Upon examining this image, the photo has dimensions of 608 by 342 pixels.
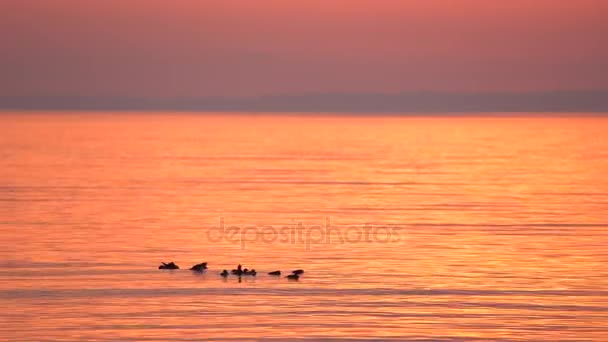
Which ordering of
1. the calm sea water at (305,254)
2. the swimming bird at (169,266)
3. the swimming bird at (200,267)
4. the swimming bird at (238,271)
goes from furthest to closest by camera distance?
the swimming bird at (169,266)
the swimming bird at (200,267)
the swimming bird at (238,271)
the calm sea water at (305,254)

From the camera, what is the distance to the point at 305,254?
33.0 meters

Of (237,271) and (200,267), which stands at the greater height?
(200,267)

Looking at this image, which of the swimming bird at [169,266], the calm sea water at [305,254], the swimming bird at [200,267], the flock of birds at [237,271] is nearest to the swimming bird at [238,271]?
the flock of birds at [237,271]

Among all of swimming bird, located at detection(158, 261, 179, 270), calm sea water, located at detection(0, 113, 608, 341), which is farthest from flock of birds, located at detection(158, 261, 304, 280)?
calm sea water, located at detection(0, 113, 608, 341)

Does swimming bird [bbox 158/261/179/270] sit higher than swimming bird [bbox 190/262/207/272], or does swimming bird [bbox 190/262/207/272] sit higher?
swimming bird [bbox 158/261/179/270]

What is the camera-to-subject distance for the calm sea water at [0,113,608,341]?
75.7 ft

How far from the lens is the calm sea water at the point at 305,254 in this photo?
23078 mm

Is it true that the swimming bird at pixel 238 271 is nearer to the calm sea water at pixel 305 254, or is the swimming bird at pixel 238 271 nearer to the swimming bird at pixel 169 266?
the calm sea water at pixel 305 254

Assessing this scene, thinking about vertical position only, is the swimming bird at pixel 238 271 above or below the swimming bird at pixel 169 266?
below

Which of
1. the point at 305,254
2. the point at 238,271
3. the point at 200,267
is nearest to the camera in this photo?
the point at 238,271

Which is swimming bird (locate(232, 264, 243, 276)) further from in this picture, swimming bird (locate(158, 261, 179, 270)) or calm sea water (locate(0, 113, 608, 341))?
swimming bird (locate(158, 261, 179, 270))

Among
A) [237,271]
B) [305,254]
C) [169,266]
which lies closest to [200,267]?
[169,266]

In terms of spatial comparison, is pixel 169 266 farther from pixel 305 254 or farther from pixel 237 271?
pixel 305 254

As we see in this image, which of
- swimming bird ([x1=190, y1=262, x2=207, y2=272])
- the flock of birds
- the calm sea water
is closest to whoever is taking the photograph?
the calm sea water
